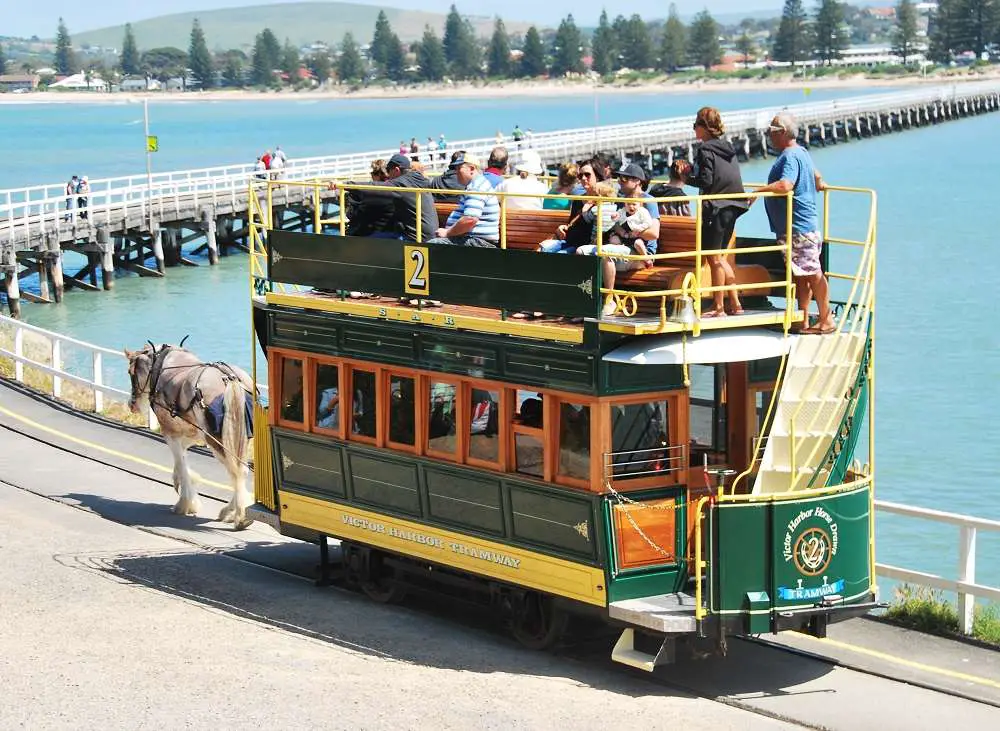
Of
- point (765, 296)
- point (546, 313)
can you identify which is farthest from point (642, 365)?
point (765, 296)

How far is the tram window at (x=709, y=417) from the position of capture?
13.1m

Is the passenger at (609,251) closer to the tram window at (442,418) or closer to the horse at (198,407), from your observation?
the tram window at (442,418)

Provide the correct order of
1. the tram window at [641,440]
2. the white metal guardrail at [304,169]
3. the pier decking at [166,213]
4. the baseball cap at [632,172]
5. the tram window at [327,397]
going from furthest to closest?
1. the white metal guardrail at [304,169]
2. the pier decking at [166,213]
3. the tram window at [327,397]
4. the baseball cap at [632,172]
5. the tram window at [641,440]

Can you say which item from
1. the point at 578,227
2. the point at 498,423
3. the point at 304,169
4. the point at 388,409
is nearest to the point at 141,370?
the point at 388,409

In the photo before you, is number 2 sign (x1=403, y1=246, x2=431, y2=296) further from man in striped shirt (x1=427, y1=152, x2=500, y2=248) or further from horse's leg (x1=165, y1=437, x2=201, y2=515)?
horse's leg (x1=165, y1=437, x2=201, y2=515)

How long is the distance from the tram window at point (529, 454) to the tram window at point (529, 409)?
9 cm

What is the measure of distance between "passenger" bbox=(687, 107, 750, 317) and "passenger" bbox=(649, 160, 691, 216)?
0.57ft

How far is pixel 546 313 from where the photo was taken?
12.2 m

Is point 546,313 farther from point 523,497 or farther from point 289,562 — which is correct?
point 289,562

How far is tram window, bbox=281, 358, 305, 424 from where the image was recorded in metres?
14.8

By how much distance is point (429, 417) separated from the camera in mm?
13438

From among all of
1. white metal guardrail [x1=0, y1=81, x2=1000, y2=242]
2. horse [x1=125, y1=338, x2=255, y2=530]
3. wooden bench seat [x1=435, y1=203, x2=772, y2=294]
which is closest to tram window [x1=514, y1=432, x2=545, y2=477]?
wooden bench seat [x1=435, y1=203, x2=772, y2=294]

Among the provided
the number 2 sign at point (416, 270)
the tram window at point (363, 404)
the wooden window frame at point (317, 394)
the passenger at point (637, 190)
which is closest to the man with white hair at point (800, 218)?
the passenger at point (637, 190)

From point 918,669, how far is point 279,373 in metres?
6.07
